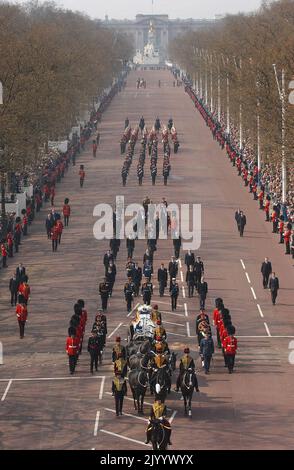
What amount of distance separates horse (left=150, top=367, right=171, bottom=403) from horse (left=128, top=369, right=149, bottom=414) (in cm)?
18

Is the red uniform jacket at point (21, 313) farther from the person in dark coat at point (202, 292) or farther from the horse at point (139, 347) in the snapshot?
the person in dark coat at point (202, 292)

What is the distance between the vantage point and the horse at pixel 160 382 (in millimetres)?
26000

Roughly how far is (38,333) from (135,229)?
598 inches

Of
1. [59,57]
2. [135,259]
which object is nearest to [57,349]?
[135,259]

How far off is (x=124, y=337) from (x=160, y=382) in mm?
7902

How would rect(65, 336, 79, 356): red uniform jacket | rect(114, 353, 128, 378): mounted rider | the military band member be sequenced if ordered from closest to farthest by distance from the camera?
rect(114, 353, 128, 378): mounted rider → rect(65, 336, 79, 356): red uniform jacket → the military band member

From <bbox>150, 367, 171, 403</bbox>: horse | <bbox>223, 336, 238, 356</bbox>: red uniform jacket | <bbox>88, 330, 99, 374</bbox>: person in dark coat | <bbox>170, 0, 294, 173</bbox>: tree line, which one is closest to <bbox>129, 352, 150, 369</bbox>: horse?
<bbox>150, 367, 171, 403</bbox>: horse

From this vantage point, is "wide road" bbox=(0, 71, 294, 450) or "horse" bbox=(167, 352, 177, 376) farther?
"horse" bbox=(167, 352, 177, 376)

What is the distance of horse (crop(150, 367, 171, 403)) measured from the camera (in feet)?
85.3

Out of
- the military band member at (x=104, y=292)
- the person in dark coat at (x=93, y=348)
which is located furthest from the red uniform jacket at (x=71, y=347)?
the military band member at (x=104, y=292)

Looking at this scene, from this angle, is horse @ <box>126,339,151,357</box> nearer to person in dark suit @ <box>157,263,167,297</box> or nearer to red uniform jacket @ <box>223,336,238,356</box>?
red uniform jacket @ <box>223,336,238,356</box>

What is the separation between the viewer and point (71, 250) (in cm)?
4891

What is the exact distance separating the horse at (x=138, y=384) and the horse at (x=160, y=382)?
0.18 meters
